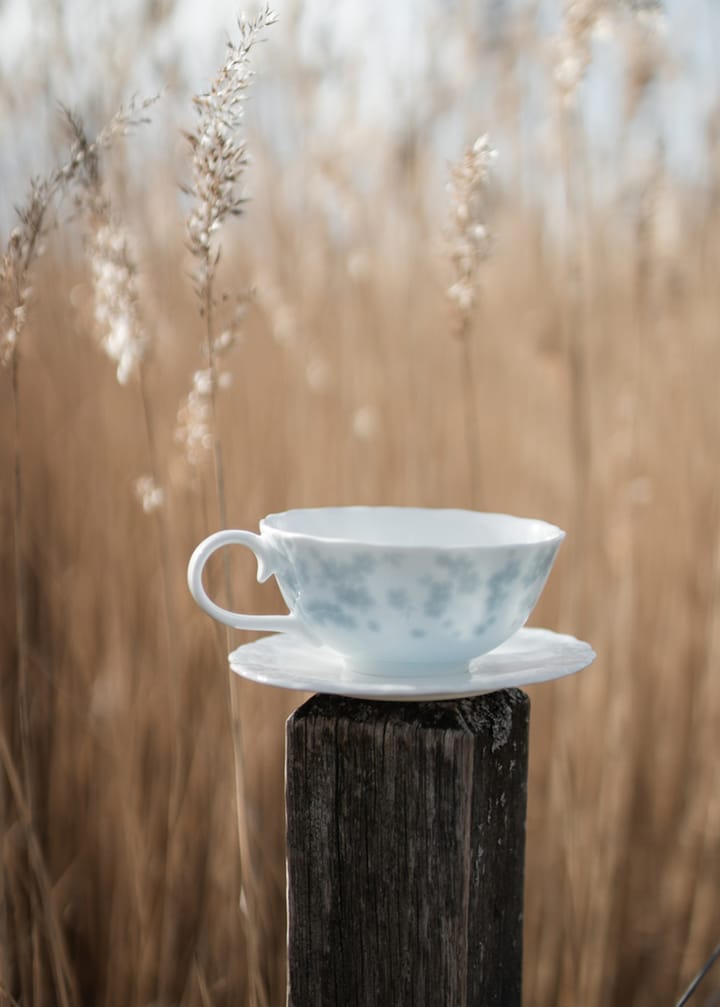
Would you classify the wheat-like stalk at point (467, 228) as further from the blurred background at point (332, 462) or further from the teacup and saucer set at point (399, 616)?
the teacup and saucer set at point (399, 616)

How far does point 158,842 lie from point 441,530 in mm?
633

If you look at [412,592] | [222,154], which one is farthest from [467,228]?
[412,592]

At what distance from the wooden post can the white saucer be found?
19 mm

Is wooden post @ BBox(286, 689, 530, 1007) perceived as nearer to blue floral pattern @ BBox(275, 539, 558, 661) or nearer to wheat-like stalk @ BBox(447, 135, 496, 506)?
blue floral pattern @ BBox(275, 539, 558, 661)

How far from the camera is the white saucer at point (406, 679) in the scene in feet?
1.57

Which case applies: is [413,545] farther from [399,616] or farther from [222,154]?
[222,154]

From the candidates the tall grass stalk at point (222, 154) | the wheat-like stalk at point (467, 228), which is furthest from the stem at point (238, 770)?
the wheat-like stalk at point (467, 228)

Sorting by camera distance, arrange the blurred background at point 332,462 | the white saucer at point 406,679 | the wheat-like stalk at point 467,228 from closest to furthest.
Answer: the white saucer at point 406,679
the wheat-like stalk at point 467,228
the blurred background at point 332,462

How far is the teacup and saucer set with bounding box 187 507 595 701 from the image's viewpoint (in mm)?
499

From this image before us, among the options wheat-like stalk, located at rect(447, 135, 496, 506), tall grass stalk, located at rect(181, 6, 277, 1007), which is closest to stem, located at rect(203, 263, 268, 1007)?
tall grass stalk, located at rect(181, 6, 277, 1007)

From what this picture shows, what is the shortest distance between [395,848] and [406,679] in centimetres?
8

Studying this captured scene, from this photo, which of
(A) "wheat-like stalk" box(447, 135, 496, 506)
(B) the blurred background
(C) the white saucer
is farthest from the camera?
(B) the blurred background

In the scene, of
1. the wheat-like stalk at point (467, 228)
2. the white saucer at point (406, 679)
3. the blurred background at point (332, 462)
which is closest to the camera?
the white saucer at point (406, 679)

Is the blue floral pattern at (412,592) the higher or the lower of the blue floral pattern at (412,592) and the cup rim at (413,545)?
the lower
